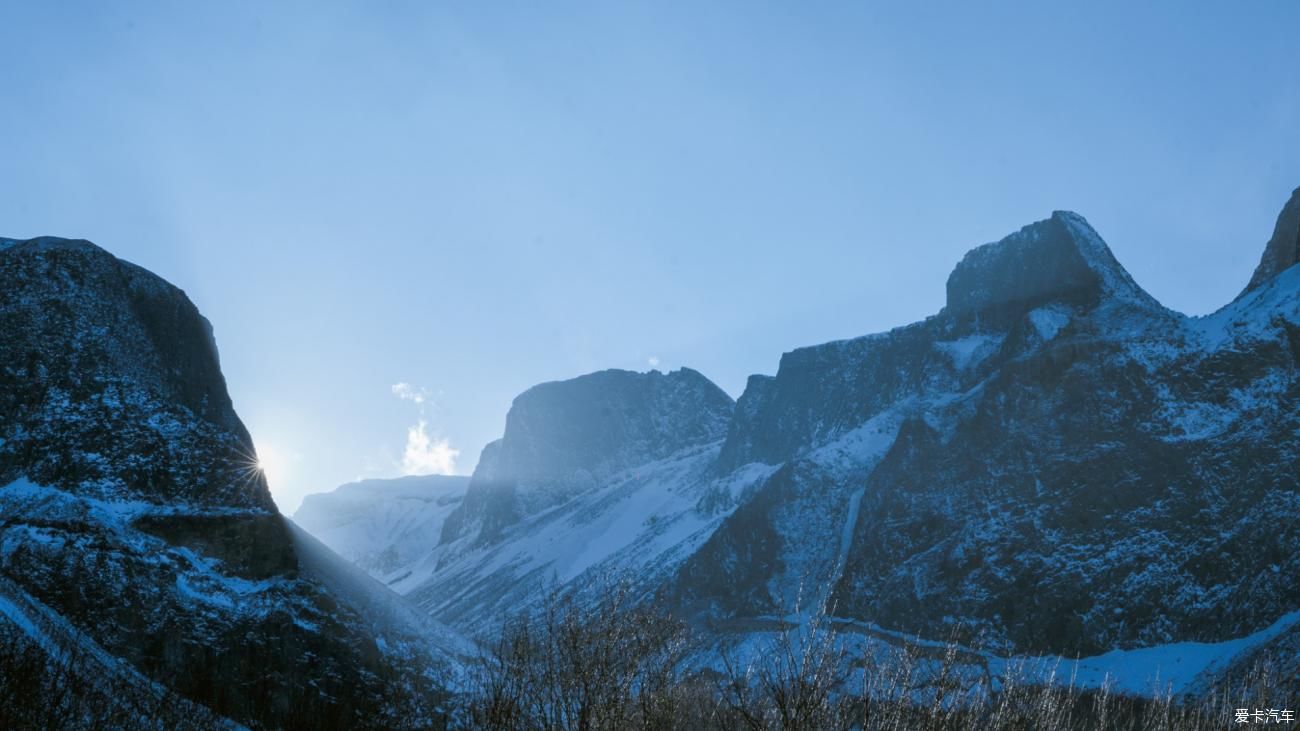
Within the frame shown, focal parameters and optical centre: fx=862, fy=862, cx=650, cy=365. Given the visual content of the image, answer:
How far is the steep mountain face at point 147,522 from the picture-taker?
36219mm

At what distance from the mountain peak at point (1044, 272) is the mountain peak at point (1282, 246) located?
15.8 meters

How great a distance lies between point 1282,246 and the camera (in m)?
→ 117

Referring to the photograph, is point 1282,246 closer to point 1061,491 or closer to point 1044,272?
point 1044,272

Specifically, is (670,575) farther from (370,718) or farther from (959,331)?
(370,718)

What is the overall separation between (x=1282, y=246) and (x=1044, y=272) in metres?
29.7

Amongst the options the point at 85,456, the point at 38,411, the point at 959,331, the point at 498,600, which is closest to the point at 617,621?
the point at 85,456

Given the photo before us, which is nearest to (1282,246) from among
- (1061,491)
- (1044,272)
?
(1044,272)

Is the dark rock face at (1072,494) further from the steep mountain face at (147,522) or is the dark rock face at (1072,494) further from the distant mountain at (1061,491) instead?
the steep mountain face at (147,522)

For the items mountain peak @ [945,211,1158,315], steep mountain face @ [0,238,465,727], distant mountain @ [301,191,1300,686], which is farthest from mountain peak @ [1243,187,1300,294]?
steep mountain face @ [0,238,465,727]

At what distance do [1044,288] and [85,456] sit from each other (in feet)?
390

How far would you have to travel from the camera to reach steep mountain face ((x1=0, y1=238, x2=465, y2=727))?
3622 centimetres

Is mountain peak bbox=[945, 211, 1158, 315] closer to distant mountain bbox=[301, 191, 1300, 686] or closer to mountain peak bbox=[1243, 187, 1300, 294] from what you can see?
distant mountain bbox=[301, 191, 1300, 686]

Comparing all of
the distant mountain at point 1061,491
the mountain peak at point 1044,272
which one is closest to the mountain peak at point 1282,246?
the distant mountain at point 1061,491

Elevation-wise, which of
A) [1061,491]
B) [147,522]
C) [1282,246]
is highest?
[1282,246]
